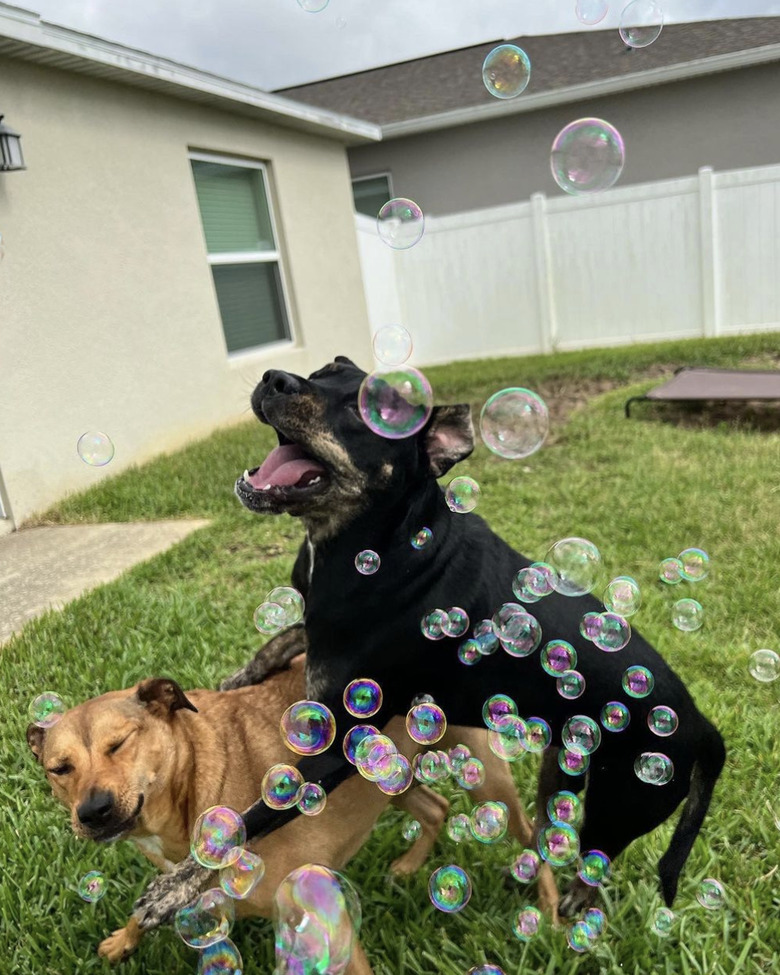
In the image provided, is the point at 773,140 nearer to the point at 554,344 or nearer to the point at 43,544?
the point at 554,344

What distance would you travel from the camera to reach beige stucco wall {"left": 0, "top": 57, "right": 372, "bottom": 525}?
6.48 metres

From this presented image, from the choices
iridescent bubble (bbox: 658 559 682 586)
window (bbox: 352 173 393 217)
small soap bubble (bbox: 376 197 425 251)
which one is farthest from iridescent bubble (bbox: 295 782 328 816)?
window (bbox: 352 173 393 217)

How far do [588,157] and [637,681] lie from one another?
2647 mm

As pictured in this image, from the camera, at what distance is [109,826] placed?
6.72 ft

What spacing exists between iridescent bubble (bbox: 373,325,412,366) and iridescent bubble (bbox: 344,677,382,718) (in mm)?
1364

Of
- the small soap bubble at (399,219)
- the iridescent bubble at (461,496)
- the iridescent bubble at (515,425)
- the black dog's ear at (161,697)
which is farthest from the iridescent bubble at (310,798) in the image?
the small soap bubble at (399,219)

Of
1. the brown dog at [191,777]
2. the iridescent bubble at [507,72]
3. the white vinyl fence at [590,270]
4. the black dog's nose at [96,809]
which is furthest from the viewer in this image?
the white vinyl fence at [590,270]

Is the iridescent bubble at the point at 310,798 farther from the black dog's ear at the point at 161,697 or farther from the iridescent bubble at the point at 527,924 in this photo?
the iridescent bubble at the point at 527,924

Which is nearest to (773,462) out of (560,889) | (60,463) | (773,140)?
(560,889)

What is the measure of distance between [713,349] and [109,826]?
10889 mm

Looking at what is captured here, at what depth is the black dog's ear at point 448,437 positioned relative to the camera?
2.49 meters

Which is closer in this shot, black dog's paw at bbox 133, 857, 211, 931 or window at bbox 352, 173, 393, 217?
black dog's paw at bbox 133, 857, 211, 931

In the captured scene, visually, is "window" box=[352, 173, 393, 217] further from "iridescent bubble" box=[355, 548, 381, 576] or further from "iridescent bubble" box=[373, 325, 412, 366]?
"iridescent bubble" box=[355, 548, 381, 576]

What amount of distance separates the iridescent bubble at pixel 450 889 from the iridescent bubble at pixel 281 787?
578 millimetres
